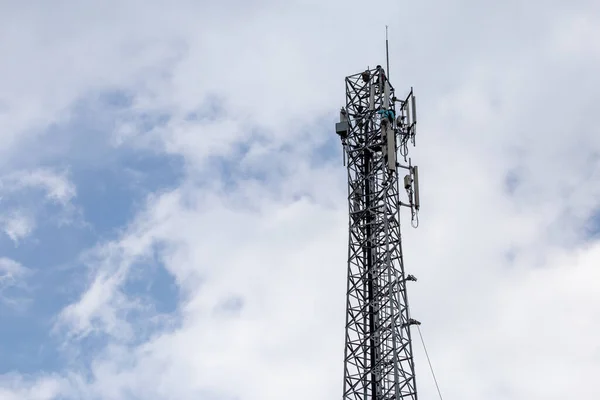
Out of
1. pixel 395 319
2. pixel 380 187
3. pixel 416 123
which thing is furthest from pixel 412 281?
pixel 416 123

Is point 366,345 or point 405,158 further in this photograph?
point 405,158

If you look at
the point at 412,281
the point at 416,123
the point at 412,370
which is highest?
the point at 416,123

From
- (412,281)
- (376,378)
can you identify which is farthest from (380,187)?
(376,378)

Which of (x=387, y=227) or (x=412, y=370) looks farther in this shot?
(x=387, y=227)

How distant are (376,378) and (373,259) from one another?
7.10 metres

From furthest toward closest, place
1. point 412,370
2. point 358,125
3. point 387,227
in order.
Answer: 1. point 358,125
2. point 387,227
3. point 412,370

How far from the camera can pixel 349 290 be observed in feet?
198

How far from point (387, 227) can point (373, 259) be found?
2.15 meters

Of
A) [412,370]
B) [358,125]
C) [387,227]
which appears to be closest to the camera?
[412,370]

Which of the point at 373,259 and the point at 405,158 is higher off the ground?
the point at 405,158

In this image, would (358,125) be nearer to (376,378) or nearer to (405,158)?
(405,158)

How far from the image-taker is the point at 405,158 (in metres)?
63.0

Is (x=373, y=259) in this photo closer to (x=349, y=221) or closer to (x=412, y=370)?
(x=349, y=221)

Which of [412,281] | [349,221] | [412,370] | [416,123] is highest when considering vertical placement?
[416,123]
